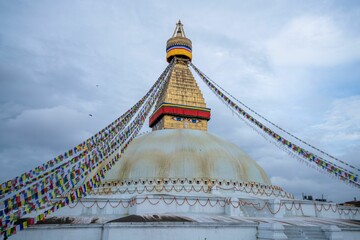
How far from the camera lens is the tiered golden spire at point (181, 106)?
19250mm

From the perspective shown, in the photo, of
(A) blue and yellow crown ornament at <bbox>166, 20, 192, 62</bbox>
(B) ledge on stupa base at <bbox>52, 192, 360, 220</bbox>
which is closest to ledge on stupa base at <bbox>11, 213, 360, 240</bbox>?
(B) ledge on stupa base at <bbox>52, 192, 360, 220</bbox>

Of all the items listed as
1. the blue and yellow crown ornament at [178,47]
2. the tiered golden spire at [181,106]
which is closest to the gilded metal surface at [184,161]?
the tiered golden spire at [181,106]

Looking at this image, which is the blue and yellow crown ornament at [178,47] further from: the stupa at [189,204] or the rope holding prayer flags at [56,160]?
the rope holding prayer flags at [56,160]

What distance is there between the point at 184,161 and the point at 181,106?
20.1 ft

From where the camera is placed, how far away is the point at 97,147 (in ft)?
36.6

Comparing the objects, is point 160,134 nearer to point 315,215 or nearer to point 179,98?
point 179,98

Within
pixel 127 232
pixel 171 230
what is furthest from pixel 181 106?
pixel 127 232

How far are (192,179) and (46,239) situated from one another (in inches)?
257

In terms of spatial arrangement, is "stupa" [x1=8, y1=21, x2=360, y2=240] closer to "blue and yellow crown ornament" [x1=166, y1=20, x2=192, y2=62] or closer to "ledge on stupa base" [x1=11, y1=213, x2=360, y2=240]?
"ledge on stupa base" [x1=11, y1=213, x2=360, y2=240]

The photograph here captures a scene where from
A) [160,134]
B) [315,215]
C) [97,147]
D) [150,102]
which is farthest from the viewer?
[160,134]

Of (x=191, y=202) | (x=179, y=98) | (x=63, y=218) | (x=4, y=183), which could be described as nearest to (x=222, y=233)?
(x=191, y=202)

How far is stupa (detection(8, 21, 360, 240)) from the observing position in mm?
9164

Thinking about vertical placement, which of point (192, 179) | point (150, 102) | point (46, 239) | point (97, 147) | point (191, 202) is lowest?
point (46, 239)

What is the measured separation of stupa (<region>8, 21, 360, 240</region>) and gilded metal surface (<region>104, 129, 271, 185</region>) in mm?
50
